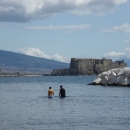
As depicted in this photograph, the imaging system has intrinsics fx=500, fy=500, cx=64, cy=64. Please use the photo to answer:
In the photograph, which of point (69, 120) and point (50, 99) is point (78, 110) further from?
point (50, 99)

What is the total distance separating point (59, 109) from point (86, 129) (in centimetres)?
1028

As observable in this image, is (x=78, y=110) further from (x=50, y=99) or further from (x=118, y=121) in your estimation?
(x=50, y=99)

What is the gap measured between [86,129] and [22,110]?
1065 centimetres

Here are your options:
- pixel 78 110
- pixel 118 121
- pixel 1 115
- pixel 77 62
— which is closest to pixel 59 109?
pixel 78 110

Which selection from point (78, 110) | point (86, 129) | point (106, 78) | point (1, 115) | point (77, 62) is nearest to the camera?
point (86, 129)

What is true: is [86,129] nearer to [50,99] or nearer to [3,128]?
[3,128]

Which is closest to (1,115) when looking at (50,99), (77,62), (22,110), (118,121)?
(22,110)

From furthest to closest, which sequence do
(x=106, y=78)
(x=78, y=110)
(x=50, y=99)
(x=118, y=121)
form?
(x=106, y=78)
(x=50, y=99)
(x=78, y=110)
(x=118, y=121)

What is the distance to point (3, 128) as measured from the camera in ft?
85.7

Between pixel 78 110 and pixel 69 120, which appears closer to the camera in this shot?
pixel 69 120

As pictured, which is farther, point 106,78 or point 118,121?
point 106,78

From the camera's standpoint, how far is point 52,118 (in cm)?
3000

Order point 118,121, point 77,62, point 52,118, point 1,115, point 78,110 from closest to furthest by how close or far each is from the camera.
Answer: point 118,121
point 52,118
point 1,115
point 78,110
point 77,62

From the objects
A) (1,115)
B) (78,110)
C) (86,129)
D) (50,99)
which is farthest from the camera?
(50,99)
